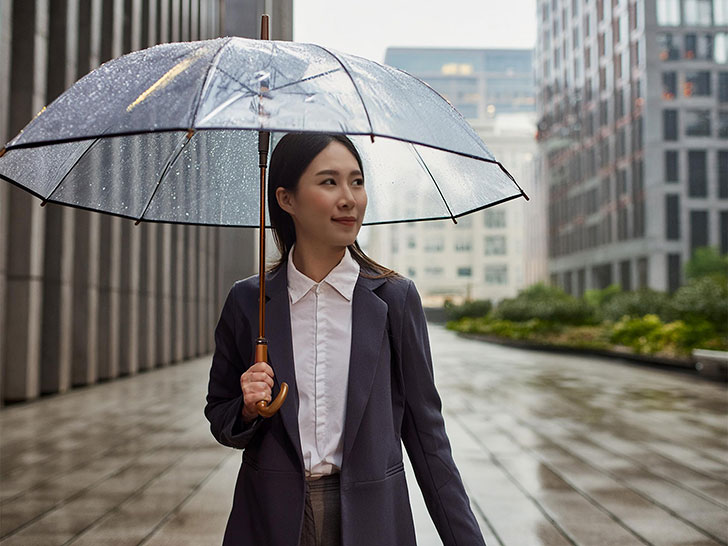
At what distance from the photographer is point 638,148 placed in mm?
43469

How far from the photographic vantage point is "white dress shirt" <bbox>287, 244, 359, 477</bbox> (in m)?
1.85

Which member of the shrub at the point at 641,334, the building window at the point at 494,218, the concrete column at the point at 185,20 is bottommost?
the shrub at the point at 641,334

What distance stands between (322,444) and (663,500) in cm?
403

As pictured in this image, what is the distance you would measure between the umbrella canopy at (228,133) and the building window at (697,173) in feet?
142

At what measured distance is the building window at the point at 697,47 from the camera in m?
42.0

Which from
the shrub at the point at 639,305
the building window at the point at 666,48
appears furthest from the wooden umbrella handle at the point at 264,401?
the building window at the point at 666,48

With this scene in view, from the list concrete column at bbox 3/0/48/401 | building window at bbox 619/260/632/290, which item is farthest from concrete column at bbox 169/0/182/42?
building window at bbox 619/260/632/290

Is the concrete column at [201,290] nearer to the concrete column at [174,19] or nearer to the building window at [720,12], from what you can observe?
the concrete column at [174,19]

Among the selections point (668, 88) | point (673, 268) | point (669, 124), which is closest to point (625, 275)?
point (673, 268)

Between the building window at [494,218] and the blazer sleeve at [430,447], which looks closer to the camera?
the blazer sleeve at [430,447]

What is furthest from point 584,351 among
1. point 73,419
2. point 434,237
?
point 434,237

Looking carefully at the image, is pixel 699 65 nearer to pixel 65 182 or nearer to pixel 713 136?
pixel 713 136

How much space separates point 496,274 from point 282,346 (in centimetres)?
8612

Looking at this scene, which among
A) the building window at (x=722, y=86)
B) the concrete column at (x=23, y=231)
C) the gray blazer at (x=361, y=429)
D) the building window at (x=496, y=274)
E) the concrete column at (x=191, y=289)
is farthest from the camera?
the building window at (x=496, y=274)
